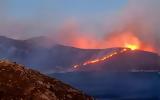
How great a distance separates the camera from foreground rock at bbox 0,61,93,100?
1909 centimetres

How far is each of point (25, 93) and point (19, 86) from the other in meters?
0.63

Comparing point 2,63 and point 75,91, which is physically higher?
point 2,63

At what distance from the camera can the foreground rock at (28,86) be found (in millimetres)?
19094

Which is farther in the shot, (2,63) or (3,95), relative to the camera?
(2,63)

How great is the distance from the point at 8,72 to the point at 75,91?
3.65 m

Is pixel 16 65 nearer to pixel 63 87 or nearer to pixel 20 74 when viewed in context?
pixel 20 74

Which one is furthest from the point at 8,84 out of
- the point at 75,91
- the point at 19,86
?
the point at 75,91

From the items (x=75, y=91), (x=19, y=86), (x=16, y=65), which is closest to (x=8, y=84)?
(x=19, y=86)

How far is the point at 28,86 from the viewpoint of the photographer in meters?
19.6

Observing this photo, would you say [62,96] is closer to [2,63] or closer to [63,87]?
[63,87]

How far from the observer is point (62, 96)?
19766 millimetres

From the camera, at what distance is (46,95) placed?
1936 cm

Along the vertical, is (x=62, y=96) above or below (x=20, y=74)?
below

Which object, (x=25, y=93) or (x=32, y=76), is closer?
(x=25, y=93)
